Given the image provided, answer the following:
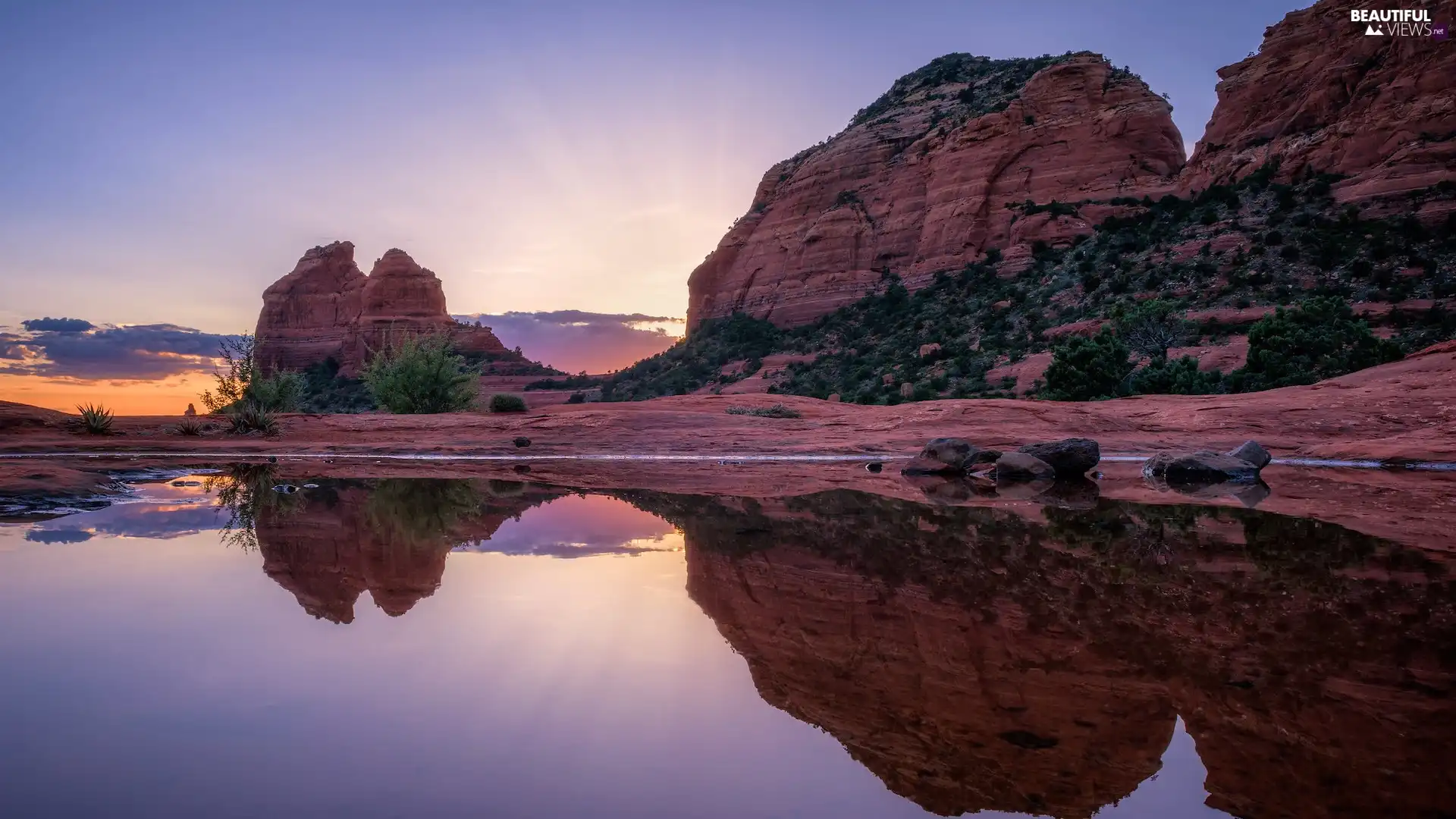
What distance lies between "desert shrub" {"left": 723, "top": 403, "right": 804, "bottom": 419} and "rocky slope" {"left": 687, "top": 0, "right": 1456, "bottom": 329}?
98.6ft

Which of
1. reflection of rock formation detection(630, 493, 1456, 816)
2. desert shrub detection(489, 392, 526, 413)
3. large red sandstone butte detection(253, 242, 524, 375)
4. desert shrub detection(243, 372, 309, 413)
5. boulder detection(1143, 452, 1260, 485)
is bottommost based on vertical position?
boulder detection(1143, 452, 1260, 485)

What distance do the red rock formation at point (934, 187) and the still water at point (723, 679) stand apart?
56462mm

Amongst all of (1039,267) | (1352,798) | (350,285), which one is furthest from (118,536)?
(350,285)

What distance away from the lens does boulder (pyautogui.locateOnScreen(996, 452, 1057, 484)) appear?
15625 mm

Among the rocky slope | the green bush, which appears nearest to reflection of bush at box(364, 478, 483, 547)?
the green bush

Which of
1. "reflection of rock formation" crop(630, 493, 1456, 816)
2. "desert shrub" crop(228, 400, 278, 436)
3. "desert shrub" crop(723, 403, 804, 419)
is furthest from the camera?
"desert shrub" crop(723, 403, 804, 419)

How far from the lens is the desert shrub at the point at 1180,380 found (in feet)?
105

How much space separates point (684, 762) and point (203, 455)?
21680 mm

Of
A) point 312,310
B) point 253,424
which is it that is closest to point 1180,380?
point 253,424

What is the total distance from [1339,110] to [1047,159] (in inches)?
707

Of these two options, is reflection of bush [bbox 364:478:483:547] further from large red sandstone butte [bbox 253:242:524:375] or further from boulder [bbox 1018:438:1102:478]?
large red sandstone butte [bbox 253:242:524:375]

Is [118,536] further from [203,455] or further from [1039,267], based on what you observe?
[1039,267]

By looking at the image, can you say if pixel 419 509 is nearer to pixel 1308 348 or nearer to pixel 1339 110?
pixel 1308 348

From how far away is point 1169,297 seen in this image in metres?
43.8
